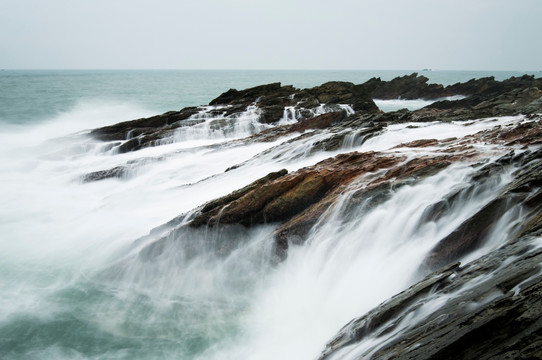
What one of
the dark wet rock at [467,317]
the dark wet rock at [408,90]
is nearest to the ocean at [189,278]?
the dark wet rock at [467,317]

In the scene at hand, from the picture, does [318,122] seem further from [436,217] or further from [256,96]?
[436,217]

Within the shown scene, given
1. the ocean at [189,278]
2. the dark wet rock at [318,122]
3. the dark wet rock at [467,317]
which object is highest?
the dark wet rock at [318,122]

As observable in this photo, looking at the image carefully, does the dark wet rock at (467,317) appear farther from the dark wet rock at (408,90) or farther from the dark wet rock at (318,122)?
the dark wet rock at (408,90)

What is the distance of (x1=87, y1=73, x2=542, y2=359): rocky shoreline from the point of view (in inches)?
145

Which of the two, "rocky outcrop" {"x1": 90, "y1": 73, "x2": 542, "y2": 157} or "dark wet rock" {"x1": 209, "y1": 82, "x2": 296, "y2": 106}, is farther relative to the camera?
"dark wet rock" {"x1": 209, "y1": 82, "x2": 296, "y2": 106}

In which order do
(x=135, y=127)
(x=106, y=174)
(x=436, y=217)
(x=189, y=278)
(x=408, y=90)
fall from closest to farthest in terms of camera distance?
(x=436, y=217) → (x=189, y=278) → (x=106, y=174) → (x=135, y=127) → (x=408, y=90)

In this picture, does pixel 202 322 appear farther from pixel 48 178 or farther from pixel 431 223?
pixel 48 178

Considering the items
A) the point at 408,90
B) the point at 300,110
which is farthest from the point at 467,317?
the point at 408,90

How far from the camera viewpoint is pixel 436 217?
7.68m

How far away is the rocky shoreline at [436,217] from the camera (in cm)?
369

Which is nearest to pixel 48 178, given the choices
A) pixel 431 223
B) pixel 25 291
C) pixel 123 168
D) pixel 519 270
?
pixel 123 168

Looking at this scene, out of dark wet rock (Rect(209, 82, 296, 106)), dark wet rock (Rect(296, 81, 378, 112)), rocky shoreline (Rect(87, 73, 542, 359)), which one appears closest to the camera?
rocky shoreline (Rect(87, 73, 542, 359))

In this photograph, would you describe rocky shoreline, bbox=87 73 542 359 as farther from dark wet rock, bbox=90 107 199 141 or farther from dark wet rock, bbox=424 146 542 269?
dark wet rock, bbox=90 107 199 141

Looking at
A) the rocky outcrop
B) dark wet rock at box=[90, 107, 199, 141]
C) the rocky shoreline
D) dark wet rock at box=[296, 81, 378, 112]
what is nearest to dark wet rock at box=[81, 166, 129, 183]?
the rocky shoreline
